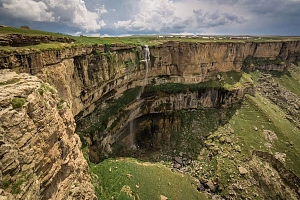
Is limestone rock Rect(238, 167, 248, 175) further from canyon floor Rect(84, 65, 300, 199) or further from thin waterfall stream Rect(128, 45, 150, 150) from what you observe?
thin waterfall stream Rect(128, 45, 150, 150)

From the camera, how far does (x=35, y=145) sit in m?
11.4

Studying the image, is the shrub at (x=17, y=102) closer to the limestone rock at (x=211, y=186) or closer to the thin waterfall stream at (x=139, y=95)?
the limestone rock at (x=211, y=186)

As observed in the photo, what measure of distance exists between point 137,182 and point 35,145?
55.5 ft

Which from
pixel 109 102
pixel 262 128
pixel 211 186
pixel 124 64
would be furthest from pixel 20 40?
pixel 262 128

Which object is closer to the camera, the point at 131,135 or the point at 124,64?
the point at 124,64

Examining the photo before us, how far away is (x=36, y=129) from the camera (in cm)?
1172

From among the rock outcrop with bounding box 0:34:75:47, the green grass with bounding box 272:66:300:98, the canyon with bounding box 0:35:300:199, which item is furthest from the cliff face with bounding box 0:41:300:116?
the rock outcrop with bounding box 0:34:75:47

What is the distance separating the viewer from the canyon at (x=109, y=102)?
11242mm

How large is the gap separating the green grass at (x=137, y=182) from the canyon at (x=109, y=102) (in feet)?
13.5

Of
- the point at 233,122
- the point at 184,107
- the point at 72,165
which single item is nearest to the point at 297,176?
the point at 233,122

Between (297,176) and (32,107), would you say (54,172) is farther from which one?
(297,176)

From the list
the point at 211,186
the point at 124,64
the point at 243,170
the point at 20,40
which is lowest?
the point at 211,186

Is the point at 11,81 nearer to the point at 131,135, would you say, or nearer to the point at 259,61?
the point at 131,135

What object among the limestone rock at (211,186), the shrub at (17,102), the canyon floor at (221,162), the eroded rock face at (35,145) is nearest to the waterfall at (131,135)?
the canyon floor at (221,162)
